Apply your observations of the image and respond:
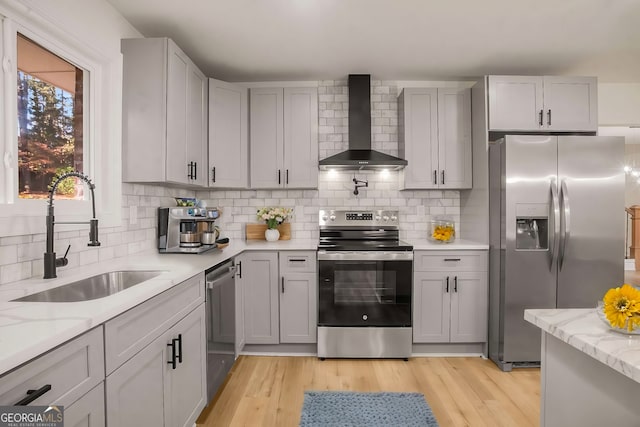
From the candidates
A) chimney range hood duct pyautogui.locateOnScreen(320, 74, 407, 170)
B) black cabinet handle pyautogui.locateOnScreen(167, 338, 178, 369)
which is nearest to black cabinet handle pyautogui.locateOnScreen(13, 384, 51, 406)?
black cabinet handle pyautogui.locateOnScreen(167, 338, 178, 369)

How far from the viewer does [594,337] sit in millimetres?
1050

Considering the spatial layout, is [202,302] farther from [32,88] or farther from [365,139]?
[365,139]

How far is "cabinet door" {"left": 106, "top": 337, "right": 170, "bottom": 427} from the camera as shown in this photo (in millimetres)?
1269

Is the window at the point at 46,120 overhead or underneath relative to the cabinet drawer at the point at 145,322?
overhead

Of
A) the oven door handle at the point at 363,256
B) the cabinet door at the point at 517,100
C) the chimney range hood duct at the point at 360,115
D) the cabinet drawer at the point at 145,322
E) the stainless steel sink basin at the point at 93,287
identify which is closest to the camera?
the cabinet drawer at the point at 145,322

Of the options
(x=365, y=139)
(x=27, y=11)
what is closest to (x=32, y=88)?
(x=27, y=11)

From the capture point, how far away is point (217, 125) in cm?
331

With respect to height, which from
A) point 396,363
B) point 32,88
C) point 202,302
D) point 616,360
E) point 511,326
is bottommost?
point 396,363

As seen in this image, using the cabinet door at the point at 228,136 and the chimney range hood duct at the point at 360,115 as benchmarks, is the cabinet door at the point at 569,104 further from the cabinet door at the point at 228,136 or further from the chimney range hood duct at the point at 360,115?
the cabinet door at the point at 228,136

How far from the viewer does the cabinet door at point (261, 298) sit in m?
3.13

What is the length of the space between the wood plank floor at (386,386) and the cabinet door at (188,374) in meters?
0.26

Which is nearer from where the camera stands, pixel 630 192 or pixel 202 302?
pixel 202 302

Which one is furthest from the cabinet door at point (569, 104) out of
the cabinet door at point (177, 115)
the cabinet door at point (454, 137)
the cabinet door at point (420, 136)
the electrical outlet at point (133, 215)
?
the electrical outlet at point (133, 215)

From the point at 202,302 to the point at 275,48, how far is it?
2.13 m
